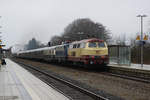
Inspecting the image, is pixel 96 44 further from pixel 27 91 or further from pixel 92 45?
pixel 27 91

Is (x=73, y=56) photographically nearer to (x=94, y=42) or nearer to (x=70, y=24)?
(x=94, y=42)

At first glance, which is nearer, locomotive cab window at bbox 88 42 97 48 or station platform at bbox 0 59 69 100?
station platform at bbox 0 59 69 100

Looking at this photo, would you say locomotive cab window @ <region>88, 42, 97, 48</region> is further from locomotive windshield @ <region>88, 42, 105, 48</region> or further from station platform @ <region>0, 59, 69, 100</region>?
station platform @ <region>0, 59, 69, 100</region>

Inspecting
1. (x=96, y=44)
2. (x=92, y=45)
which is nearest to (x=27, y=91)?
(x=92, y=45)

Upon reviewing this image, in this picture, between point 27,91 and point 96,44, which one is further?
point 96,44

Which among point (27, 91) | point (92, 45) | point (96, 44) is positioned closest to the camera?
point (27, 91)

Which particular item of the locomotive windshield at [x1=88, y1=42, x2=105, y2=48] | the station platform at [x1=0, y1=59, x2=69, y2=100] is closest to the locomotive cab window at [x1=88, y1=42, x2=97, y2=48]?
the locomotive windshield at [x1=88, y1=42, x2=105, y2=48]

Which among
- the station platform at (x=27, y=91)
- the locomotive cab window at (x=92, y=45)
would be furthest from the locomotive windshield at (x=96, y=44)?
the station platform at (x=27, y=91)

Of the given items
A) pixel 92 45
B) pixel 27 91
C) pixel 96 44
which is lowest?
pixel 27 91

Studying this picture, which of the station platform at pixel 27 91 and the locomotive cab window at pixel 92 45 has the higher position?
the locomotive cab window at pixel 92 45

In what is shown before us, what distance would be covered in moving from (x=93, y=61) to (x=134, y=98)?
12.7 meters

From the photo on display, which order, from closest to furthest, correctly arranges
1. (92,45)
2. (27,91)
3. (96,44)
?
(27,91)
(92,45)
(96,44)

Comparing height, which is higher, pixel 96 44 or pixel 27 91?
pixel 96 44

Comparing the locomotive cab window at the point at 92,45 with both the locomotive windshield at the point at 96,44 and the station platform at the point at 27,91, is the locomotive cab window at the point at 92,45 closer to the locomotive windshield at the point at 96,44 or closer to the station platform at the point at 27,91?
the locomotive windshield at the point at 96,44
